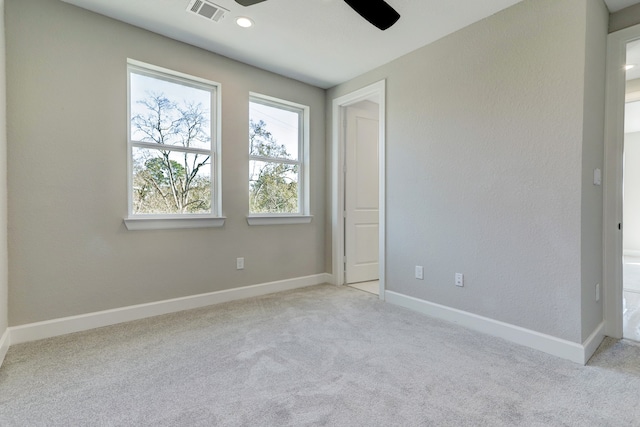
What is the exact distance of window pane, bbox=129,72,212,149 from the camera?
2770mm

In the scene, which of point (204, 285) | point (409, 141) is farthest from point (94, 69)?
point (409, 141)

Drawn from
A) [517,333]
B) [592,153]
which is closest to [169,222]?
[517,333]

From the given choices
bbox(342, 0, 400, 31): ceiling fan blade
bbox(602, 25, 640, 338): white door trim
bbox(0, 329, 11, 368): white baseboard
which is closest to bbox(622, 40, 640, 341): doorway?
bbox(602, 25, 640, 338): white door trim

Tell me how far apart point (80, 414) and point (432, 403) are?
1.71m

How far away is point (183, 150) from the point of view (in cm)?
299

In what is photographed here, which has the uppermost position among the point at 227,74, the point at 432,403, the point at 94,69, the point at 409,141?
the point at 227,74

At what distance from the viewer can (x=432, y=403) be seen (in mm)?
1565

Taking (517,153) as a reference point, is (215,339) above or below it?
below

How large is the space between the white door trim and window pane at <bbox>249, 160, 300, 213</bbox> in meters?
2.92

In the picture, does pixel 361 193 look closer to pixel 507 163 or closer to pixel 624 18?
pixel 507 163

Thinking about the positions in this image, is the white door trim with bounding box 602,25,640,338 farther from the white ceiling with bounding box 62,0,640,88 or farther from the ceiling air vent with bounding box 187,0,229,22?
the ceiling air vent with bounding box 187,0,229,22

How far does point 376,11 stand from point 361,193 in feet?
8.03

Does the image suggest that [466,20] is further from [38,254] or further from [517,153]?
[38,254]

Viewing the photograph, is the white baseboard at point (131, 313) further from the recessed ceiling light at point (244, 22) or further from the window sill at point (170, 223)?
the recessed ceiling light at point (244, 22)
